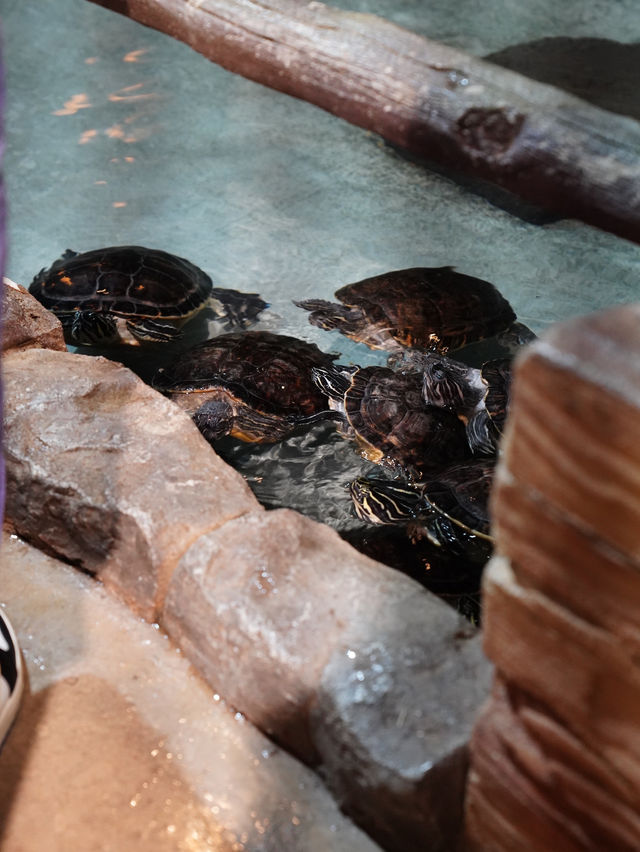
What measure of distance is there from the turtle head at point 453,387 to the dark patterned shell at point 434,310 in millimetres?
592

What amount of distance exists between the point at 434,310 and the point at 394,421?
1.09 metres

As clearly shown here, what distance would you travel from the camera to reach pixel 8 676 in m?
2.09

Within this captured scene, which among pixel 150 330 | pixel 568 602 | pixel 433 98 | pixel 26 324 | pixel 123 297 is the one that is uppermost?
pixel 433 98

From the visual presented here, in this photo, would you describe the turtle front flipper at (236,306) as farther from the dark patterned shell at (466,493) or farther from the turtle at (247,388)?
the dark patterned shell at (466,493)

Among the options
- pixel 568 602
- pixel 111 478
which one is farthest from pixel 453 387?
pixel 568 602

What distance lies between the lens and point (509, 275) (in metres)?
5.26

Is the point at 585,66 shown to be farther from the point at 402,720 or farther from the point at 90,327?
the point at 402,720

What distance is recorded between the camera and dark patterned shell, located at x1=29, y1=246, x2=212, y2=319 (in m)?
4.62

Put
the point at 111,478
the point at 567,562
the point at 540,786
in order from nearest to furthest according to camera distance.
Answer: the point at 567,562 < the point at 540,786 < the point at 111,478

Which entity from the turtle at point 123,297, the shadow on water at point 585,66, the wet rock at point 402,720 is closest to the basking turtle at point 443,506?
the wet rock at point 402,720

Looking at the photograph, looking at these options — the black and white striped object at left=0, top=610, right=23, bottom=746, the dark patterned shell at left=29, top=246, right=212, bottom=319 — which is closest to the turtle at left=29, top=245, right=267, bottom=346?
the dark patterned shell at left=29, top=246, right=212, bottom=319

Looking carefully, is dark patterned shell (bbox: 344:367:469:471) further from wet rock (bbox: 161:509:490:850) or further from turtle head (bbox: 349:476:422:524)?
wet rock (bbox: 161:509:490:850)

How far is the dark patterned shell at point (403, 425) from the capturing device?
3.72 m

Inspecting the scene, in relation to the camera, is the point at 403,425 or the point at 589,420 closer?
the point at 589,420
